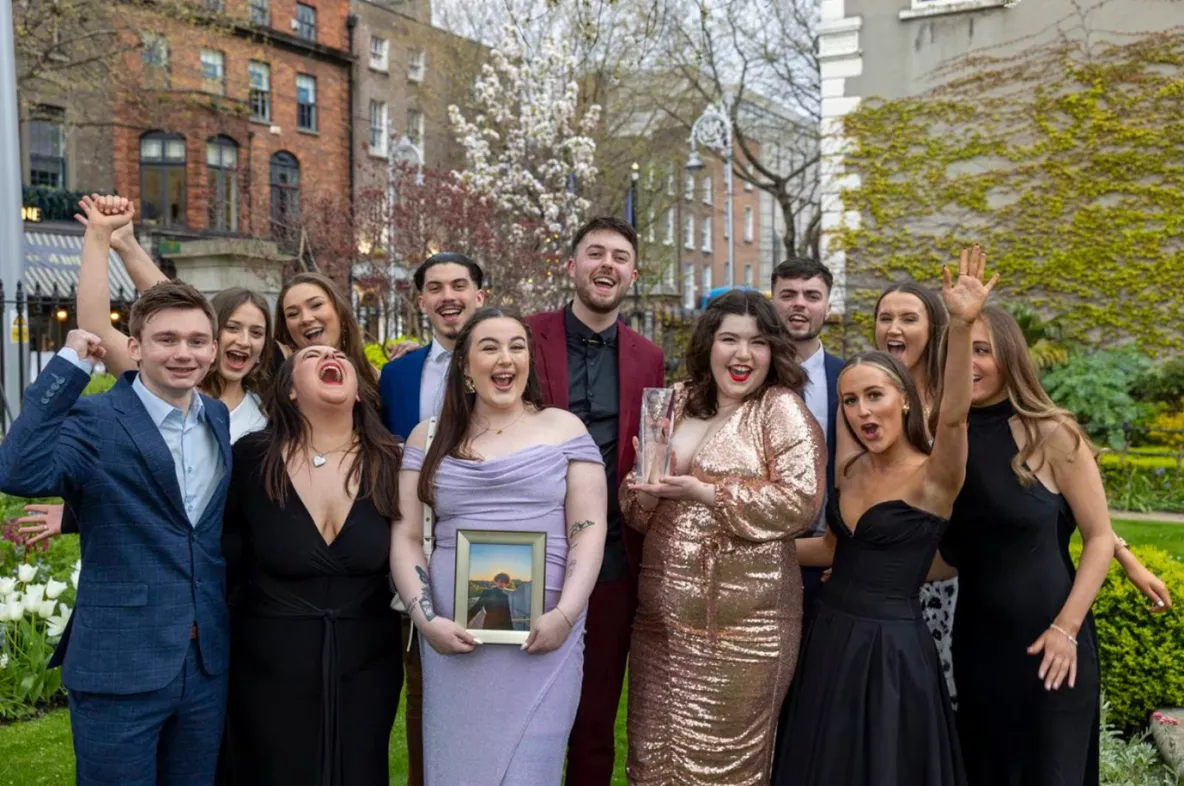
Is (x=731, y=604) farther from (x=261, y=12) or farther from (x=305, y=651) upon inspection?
(x=261, y=12)

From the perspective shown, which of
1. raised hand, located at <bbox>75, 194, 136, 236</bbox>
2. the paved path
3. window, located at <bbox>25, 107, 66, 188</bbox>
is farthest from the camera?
window, located at <bbox>25, 107, 66, 188</bbox>

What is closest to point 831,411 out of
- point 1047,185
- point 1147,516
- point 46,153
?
point 1147,516

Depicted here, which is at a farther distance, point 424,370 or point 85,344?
point 424,370

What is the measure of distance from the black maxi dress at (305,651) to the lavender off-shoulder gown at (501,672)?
0.21 metres

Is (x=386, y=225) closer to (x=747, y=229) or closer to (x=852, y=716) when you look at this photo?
(x=852, y=716)

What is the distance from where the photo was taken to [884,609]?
340 cm

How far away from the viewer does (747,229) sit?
48.1m

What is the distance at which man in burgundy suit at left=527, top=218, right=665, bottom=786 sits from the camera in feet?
13.2


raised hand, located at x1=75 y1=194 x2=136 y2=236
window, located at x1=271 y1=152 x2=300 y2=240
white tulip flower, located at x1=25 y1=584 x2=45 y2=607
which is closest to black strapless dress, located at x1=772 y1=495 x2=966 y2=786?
raised hand, located at x1=75 y1=194 x2=136 y2=236

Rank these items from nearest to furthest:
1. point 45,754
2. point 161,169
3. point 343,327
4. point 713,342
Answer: point 713,342, point 343,327, point 45,754, point 161,169

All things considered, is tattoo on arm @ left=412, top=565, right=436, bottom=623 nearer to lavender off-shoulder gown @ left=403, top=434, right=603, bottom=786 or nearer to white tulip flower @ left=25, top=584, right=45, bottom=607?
lavender off-shoulder gown @ left=403, top=434, right=603, bottom=786

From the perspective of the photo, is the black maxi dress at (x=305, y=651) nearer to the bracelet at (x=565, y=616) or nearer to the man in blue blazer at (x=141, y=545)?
the man in blue blazer at (x=141, y=545)

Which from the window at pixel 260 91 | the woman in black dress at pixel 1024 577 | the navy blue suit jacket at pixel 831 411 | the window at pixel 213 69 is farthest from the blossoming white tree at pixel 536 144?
the woman in black dress at pixel 1024 577

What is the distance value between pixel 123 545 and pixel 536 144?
17.9 m
